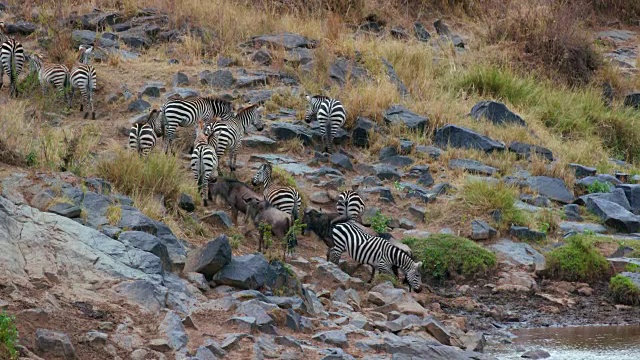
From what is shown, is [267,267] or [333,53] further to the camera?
[333,53]

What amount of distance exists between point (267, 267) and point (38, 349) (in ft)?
9.80

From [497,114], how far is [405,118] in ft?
6.26

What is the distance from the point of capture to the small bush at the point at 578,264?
1303cm

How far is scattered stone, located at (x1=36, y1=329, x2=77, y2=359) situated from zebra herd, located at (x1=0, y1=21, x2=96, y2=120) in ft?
30.5

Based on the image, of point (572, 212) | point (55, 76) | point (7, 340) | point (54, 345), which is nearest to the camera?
point (7, 340)

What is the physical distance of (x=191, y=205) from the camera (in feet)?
40.6

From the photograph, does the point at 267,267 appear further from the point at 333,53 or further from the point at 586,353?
the point at 333,53

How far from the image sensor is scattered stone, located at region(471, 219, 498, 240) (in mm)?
13578

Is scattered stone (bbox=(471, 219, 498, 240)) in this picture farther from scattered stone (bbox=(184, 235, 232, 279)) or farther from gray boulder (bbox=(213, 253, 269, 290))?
scattered stone (bbox=(184, 235, 232, 279))

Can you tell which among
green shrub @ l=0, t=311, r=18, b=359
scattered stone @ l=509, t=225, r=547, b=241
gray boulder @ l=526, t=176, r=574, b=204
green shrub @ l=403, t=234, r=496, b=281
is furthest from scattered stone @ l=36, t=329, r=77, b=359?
gray boulder @ l=526, t=176, r=574, b=204

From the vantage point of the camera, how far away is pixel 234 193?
42.3ft

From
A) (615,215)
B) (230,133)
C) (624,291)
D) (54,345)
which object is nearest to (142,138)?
(230,133)

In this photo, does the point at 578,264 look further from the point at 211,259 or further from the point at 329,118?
the point at 211,259

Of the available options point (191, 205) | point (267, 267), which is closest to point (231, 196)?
point (191, 205)
